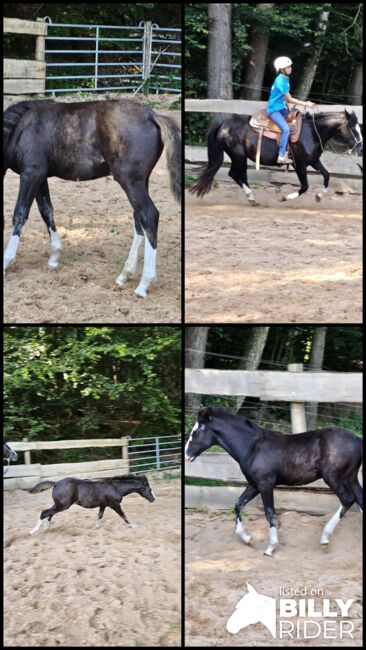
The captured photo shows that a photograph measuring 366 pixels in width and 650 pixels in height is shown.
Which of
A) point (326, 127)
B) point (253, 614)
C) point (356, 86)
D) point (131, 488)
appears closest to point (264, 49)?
point (356, 86)

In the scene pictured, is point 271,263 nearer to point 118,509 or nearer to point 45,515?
point 118,509

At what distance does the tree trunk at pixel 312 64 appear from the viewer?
10.8m

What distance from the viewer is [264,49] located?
10523 mm

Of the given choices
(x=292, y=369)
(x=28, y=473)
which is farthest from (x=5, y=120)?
(x=28, y=473)

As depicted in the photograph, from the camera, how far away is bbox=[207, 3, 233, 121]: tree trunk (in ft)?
32.0

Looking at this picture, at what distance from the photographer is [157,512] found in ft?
24.1

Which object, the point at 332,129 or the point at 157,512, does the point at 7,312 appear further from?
the point at 332,129

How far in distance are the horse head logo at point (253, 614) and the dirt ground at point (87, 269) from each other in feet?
7.21

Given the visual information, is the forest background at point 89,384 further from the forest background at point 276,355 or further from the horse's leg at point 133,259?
the horse's leg at point 133,259

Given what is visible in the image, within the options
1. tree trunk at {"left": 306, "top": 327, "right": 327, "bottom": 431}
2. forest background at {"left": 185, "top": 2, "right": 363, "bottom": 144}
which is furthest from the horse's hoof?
forest background at {"left": 185, "top": 2, "right": 363, "bottom": 144}

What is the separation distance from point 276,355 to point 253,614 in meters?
4.64

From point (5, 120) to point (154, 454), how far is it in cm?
520

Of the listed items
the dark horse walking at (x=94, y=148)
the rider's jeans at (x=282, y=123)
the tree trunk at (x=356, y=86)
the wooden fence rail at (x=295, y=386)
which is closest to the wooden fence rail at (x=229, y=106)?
the rider's jeans at (x=282, y=123)

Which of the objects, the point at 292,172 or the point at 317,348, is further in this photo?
the point at 292,172
